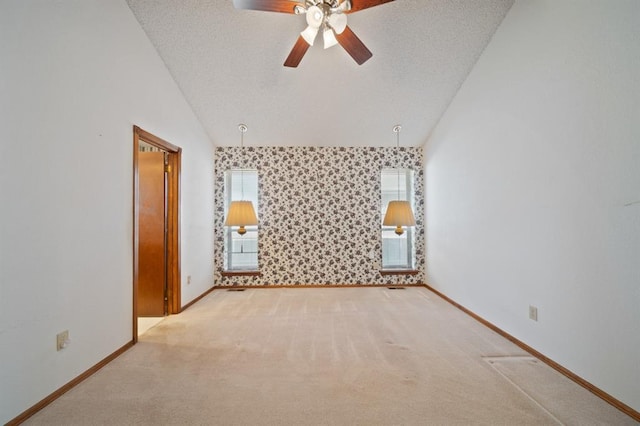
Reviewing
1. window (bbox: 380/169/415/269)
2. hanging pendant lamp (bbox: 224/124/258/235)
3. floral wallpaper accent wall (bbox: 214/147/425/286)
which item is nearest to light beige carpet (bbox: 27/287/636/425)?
hanging pendant lamp (bbox: 224/124/258/235)

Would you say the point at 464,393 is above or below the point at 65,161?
below

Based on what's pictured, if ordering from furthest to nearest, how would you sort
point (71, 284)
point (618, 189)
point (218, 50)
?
point (218, 50), point (71, 284), point (618, 189)

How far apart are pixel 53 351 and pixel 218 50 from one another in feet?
10.2

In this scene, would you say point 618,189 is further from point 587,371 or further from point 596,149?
point 587,371

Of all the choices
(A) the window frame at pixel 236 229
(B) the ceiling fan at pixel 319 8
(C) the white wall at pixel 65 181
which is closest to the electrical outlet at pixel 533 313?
(B) the ceiling fan at pixel 319 8

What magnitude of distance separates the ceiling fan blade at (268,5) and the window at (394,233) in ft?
11.5

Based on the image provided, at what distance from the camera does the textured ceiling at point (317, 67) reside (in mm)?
3104

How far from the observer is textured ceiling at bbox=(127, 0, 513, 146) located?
122 inches

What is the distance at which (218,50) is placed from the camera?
11.2 ft

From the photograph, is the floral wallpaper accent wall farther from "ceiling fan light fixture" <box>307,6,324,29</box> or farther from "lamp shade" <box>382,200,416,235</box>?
"ceiling fan light fixture" <box>307,6,324,29</box>

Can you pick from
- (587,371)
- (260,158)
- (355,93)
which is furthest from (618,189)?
(260,158)

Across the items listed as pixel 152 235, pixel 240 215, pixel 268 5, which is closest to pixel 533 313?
pixel 268 5

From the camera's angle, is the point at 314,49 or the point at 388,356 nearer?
the point at 388,356

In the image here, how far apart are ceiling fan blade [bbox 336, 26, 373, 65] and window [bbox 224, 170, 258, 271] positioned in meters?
3.04
